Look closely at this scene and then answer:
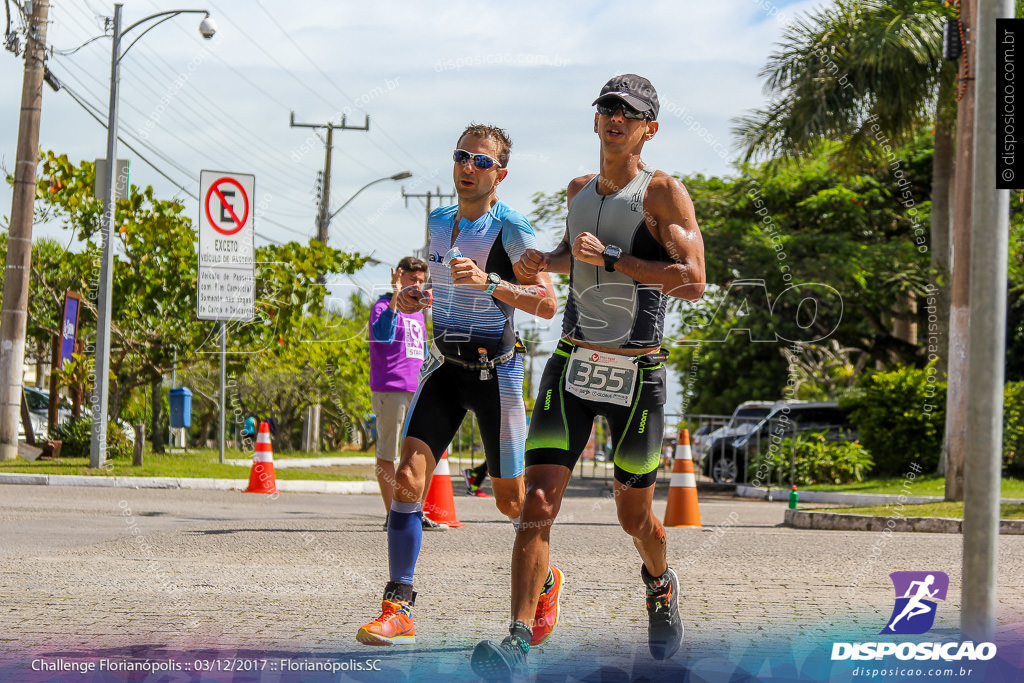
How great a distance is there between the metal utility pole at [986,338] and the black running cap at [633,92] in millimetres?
1220

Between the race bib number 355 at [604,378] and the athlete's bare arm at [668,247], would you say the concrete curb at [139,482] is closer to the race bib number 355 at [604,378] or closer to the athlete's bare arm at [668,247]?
the race bib number 355 at [604,378]

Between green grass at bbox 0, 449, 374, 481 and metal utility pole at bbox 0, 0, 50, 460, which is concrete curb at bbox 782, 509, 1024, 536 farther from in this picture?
metal utility pole at bbox 0, 0, 50, 460

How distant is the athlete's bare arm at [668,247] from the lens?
Answer: 14.5 feet

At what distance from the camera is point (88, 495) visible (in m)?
13.8

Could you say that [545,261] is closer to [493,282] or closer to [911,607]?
[493,282]

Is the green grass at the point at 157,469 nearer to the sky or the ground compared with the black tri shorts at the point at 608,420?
nearer to the ground

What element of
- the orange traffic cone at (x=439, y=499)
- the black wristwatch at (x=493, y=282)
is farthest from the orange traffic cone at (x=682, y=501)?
the black wristwatch at (x=493, y=282)

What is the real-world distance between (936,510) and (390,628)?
948cm

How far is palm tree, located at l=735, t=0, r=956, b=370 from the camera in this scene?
17.5 meters

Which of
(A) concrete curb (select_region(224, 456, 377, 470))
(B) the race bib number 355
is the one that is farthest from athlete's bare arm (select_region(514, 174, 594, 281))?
(A) concrete curb (select_region(224, 456, 377, 470))

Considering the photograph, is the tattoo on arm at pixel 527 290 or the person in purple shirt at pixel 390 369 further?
the person in purple shirt at pixel 390 369

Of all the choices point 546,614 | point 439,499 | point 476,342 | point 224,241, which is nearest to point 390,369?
point 439,499

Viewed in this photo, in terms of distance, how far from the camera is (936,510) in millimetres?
12578

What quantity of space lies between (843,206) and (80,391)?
48.7 feet
